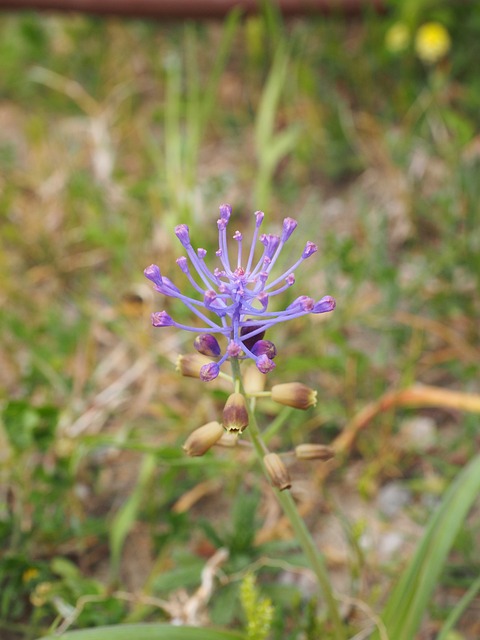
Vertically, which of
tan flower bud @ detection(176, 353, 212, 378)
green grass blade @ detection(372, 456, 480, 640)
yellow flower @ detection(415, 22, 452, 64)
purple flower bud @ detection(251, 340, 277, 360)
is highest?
yellow flower @ detection(415, 22, 452, 64)

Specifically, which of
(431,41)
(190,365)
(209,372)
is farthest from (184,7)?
(209,372)

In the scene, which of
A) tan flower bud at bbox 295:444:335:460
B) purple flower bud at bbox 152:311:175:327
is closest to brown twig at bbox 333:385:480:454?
tan flower bud at bbox 295:444:335:460

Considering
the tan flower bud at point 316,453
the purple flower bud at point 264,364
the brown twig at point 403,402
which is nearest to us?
the purple flower bud at point 264,364

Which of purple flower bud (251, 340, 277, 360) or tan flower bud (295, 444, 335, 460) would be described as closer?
purple flower bud (251, 340, 277, 360)

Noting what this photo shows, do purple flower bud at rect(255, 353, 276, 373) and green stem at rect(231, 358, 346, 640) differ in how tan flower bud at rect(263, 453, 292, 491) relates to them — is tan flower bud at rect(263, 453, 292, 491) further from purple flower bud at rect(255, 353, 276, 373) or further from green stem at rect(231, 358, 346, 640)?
purple flower bud at rect(255, 353, 276, 373)

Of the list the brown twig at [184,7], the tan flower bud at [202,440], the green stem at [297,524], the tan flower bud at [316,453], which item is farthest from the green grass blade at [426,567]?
the brown twig at [184,7]

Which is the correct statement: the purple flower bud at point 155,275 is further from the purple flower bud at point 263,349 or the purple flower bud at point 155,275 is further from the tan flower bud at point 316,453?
the tan flower bud at point 316,453

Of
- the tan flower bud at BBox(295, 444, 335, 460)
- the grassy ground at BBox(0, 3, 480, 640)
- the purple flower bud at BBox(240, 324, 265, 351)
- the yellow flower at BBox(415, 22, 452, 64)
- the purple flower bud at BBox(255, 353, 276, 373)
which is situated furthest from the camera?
the yellow flower at BBox(415, 22, 452, 64)
